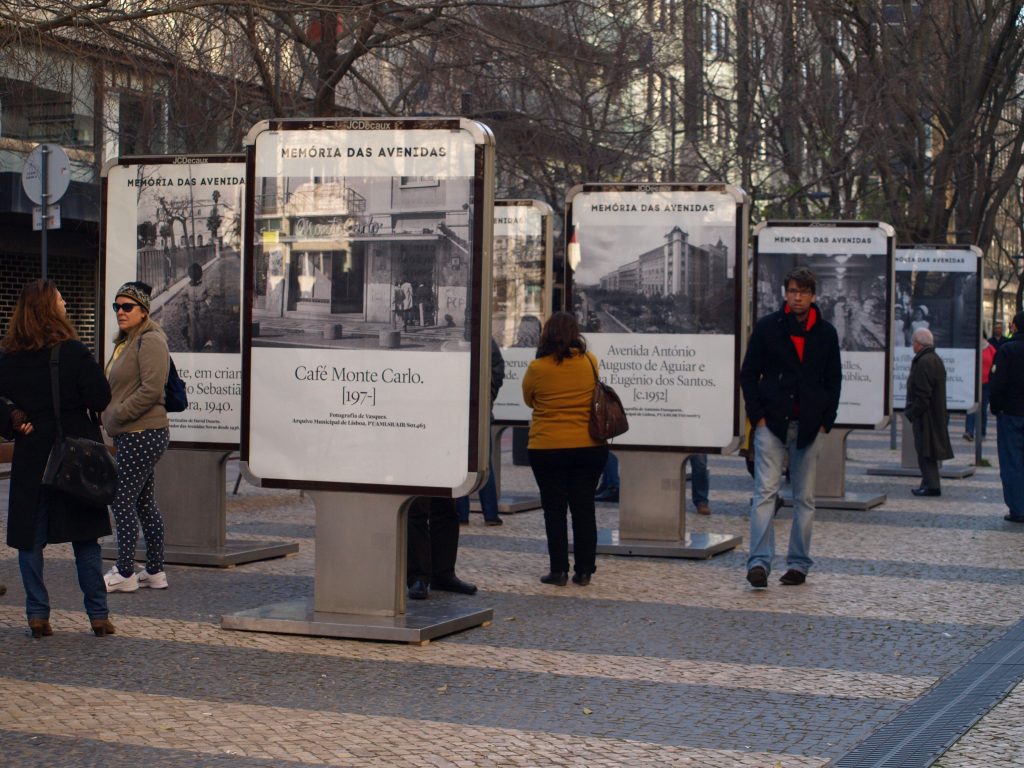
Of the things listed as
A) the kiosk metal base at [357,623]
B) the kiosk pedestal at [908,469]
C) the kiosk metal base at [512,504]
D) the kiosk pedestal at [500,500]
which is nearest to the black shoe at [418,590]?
the kiosk metal base at [357,623]

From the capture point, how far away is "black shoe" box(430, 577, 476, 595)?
375 inches

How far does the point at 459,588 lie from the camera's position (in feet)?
31.3

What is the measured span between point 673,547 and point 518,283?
4.38 m

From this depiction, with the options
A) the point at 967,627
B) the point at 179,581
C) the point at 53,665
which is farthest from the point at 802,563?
the point at 53,665

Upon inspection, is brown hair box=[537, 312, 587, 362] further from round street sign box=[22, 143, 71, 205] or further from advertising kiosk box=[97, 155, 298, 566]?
round street sign box=[22, 143, 71, 205]

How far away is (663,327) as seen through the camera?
11906mm

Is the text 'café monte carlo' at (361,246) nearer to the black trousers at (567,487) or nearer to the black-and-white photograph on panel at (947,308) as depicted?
the black trousers at (567,487)

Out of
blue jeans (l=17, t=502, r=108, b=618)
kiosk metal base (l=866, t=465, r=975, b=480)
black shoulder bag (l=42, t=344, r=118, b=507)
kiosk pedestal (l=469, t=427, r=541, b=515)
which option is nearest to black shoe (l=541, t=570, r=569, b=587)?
blue jeans (l=17, t=502, r=108, b=618)

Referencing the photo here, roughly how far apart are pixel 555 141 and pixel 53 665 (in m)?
12.3

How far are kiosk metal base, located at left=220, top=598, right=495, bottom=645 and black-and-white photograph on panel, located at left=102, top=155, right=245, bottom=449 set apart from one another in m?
2.76

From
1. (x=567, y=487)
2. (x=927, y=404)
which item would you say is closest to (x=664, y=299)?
(x=567, y=487)

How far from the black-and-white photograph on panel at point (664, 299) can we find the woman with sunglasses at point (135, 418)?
3.86 meters

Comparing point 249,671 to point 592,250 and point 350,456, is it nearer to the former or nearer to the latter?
point 350,456

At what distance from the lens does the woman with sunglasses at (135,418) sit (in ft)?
30.2
